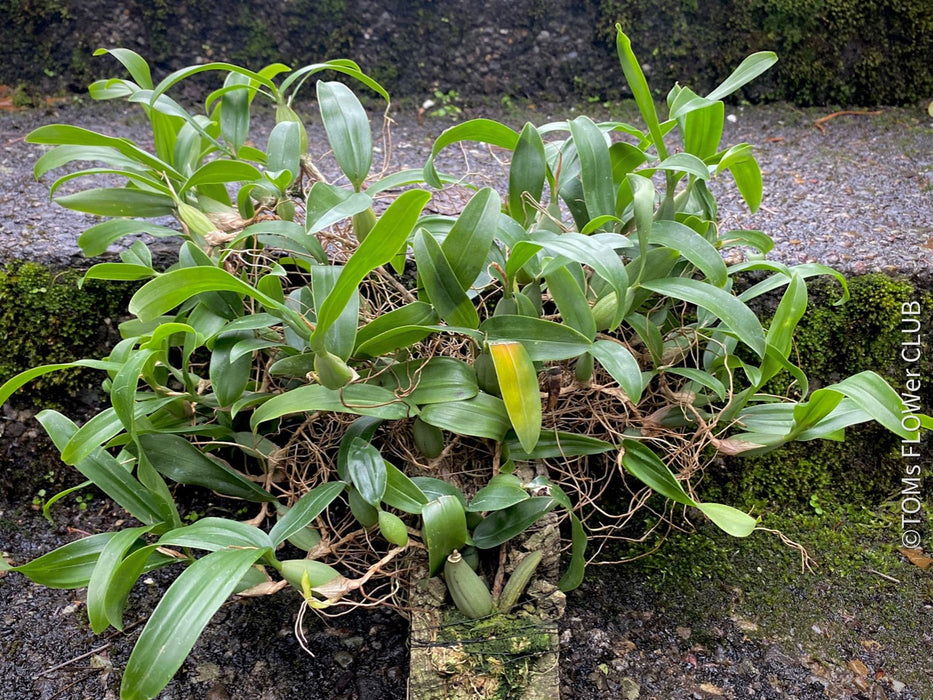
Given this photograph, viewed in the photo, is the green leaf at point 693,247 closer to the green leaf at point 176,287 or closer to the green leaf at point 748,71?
the green leaf at point 748,71

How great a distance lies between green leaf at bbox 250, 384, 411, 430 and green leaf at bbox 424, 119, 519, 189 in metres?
0.27

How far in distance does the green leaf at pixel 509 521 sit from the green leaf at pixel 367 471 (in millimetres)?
131

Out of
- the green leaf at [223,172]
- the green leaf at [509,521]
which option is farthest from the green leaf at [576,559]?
the green leaf at [223,172]

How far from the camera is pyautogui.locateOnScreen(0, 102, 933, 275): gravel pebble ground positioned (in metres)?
1.22

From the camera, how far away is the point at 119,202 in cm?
99

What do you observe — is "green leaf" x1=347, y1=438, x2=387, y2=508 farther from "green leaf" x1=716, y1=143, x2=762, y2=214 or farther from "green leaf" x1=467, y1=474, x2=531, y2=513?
"green leaf" x1=716, y1=143, x2=762, y2=214

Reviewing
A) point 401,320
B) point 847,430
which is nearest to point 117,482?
point 401,320

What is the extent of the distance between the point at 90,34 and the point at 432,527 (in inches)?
63.7

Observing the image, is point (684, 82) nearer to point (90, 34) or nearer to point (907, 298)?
point (907, 298)

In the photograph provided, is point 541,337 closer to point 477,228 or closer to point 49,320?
point 477,228

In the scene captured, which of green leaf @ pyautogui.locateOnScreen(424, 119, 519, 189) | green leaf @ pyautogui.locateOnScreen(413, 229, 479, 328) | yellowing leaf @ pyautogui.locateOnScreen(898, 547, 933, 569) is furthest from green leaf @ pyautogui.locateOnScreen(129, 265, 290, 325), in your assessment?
yellowing leaf @ pyautogui.locateOnScreen(898, 547, 933, 569)

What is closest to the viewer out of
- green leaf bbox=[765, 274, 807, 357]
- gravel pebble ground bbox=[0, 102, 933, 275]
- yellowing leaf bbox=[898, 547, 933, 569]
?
green leaf bbox=[765, 274, 807, 357]

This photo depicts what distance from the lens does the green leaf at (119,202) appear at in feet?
3.16

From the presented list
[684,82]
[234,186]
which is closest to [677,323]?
[234,186]
